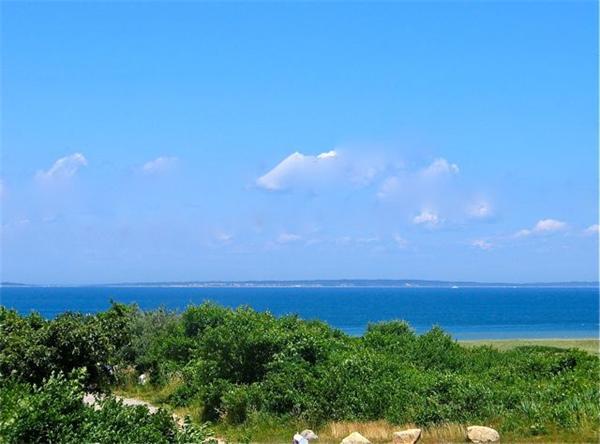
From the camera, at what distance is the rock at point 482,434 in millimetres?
16000

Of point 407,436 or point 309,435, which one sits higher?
point 407,436

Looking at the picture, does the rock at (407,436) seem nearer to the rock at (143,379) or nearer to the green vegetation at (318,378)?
the green vegetation at (318,378)

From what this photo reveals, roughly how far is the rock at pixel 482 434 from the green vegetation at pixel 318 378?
0.50 m

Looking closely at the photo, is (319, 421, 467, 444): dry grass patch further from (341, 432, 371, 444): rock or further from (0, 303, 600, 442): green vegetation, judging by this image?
(341, 432, 371, 444): rock

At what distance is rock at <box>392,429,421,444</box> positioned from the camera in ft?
52.7

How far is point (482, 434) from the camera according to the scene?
1608cm

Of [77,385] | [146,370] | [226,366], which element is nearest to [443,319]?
[146,370]

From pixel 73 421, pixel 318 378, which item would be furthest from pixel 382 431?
pixel 73 421

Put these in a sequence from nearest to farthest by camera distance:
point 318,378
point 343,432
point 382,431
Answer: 1. point 382,431
2. point 343,432
3. point 318,378

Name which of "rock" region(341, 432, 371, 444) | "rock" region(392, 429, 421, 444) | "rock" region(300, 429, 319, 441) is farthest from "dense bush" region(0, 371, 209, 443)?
"rock" region(300, 429, 319, 441)

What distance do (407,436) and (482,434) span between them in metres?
1.60

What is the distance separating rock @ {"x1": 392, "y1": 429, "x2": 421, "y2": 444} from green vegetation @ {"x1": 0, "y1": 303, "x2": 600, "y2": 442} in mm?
1373

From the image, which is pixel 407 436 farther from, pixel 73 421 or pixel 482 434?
pixel 73 421

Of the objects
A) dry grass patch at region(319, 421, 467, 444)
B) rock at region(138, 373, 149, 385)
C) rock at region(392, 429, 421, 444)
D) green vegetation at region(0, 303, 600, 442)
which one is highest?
green vegetation at region(0, 303, 600, 442)
